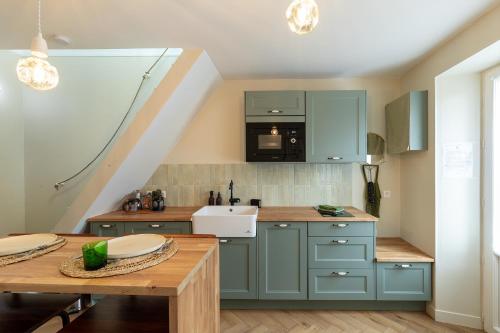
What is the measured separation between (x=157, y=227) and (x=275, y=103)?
1.70 m

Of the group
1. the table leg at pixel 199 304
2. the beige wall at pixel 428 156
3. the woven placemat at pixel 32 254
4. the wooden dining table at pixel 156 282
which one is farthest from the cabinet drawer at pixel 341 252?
the woven placemat at pixel 32 254

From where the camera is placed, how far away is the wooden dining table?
81cm

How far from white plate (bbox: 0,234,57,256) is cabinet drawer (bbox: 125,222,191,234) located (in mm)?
1180

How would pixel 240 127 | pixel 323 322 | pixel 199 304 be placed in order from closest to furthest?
pixel 199 304, pixel 323 322, pixel 240 127

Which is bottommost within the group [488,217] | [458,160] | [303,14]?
[488,217]

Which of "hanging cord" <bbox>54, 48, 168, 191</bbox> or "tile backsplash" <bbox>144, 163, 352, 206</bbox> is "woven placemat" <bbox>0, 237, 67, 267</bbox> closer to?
"tile backsplash" <bbox>144, 163, 352, 206</bbox>

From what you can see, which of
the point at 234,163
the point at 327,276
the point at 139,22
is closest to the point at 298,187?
the point at 234,163

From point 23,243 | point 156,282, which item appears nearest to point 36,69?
point 23,243

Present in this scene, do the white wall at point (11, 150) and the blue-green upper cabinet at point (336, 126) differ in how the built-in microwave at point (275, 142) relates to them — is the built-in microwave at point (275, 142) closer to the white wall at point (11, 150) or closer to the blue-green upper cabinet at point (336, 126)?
the blue-green upper cabinet at point (336, 126)

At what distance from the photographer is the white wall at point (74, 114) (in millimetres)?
2867

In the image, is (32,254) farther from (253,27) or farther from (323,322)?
(323,322)

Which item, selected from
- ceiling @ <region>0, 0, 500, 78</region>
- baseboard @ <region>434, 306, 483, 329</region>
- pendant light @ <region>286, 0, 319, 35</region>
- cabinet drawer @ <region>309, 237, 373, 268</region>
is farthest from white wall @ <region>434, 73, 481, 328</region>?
pendant light @ <region>286, 0, 319, 35</region>

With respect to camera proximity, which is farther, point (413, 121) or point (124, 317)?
point (413, 121)

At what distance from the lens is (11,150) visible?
280 centimetres
